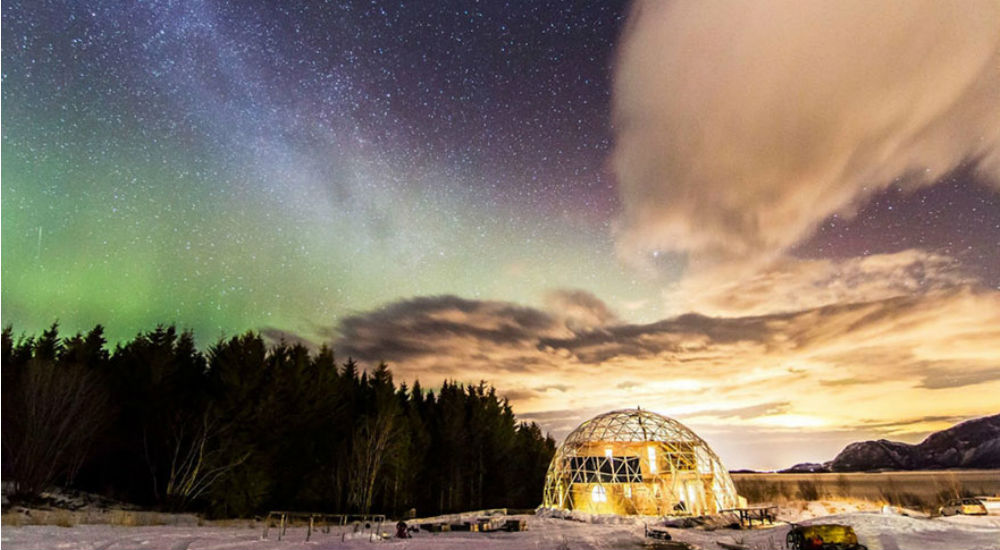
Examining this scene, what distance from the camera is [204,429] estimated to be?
1078 inches

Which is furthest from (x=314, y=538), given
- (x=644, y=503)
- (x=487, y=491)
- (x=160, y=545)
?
(x=487, y=491)

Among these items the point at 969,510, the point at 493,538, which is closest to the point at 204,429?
the point at 493,538

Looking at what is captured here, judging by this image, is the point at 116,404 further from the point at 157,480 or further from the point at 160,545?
the point at 160,545

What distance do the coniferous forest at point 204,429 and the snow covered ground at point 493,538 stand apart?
6.10 metres

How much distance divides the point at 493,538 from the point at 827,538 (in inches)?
471

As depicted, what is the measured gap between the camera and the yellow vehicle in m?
15.1

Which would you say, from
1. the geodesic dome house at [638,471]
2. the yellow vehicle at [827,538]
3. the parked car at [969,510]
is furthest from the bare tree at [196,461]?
the parked car at [969,510]

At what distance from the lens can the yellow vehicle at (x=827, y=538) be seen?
49.7 ft

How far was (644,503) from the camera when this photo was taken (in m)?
34.8

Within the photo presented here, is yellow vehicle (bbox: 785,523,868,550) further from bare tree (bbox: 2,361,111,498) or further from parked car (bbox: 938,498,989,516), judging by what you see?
bare tree (bbox: 2,361,111,498)

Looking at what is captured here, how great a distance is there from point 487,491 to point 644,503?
73.8 feet

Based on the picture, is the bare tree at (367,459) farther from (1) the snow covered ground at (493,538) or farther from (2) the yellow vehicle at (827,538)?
(2) the yellow vehicle at (827,538)

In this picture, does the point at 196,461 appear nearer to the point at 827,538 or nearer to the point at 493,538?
the point at 493,538

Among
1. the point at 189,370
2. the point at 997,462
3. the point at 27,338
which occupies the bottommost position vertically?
the point at 997,462
